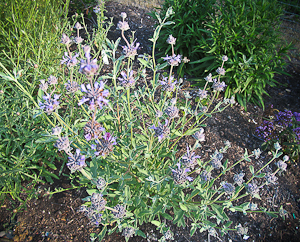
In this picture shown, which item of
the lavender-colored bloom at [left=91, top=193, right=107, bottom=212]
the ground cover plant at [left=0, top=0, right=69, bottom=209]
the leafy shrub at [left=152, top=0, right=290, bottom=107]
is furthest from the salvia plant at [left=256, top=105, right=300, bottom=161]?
the ground cover plant at [left=0, top=0, right=69, bottom=209]

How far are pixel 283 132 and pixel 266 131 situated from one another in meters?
0.21

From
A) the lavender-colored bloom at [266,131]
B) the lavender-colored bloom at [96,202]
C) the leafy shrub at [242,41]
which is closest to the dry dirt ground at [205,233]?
the lavender-colored bloom at [266,131]

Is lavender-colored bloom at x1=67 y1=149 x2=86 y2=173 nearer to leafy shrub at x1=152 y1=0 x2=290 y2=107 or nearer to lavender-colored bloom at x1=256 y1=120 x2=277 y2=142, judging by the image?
leafy shrub at x1=152 y1=0 x2=290 y2=107

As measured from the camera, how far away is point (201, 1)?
346cm

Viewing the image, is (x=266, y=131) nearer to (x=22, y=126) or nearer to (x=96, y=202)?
(x=96, y=202)

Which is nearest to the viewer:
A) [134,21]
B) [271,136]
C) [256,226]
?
[256,226]

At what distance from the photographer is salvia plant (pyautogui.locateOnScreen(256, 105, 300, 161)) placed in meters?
2.73

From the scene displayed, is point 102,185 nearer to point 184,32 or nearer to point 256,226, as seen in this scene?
point 256,226

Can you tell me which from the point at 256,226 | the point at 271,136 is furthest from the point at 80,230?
the point at 271,136

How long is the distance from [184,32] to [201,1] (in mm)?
519

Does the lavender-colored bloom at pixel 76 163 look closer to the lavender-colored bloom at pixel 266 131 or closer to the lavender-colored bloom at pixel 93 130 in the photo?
the lavender-colored bloom at pixel 93 130

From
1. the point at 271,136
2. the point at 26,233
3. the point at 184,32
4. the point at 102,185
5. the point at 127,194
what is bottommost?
the point at 26,233

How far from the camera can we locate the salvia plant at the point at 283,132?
2730 millimetres

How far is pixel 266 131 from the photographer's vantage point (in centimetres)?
301
